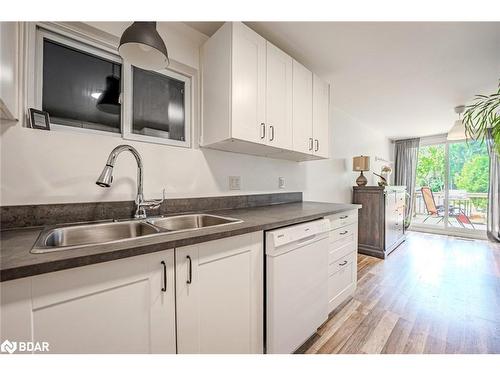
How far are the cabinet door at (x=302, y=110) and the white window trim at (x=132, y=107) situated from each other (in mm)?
882

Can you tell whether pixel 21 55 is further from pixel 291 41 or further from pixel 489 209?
pixel 489 209

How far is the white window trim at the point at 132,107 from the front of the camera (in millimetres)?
1361

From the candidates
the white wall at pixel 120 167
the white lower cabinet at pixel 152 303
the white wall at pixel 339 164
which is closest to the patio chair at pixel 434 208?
the white wall at pixel 339 164

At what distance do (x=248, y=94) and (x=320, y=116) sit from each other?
0.97 meters

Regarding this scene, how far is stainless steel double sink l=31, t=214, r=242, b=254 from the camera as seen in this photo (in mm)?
909

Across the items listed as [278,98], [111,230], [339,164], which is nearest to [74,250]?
[111,230]

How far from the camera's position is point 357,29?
155cm

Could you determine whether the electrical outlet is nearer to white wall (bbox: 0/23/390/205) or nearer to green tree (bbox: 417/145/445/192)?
white wall (bbox: 0/23/390/205)

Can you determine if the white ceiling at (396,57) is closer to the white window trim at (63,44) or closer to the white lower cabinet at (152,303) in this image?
the white window trim at (63,44)

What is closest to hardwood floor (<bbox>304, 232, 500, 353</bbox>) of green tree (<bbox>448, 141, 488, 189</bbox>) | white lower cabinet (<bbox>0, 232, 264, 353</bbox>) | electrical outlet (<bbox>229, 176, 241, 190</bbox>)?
white lower cabinet (<bbox>0, 232, 264, 353</bbox>)

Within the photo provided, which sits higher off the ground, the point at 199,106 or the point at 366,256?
the point at 199,106
